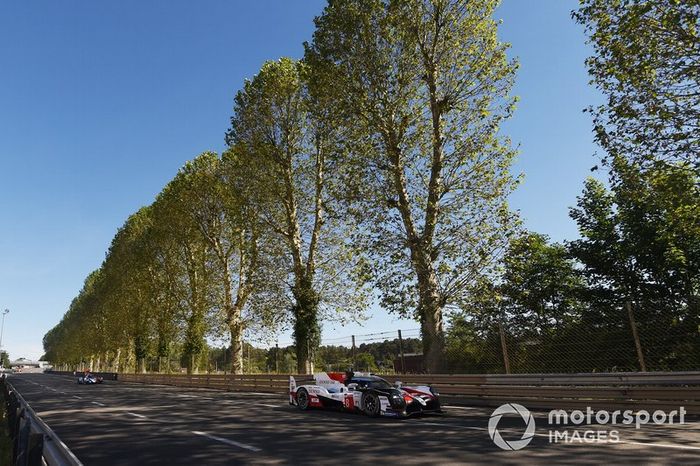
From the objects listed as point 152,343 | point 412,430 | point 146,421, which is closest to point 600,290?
point 412,430

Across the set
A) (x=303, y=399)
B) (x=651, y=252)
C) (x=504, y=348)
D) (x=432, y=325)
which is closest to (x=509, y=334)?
(x=504, y=348)

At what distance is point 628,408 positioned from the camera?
1027 centimetres

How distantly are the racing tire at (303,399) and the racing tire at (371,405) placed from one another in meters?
2.56

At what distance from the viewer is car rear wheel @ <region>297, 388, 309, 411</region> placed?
13.5m

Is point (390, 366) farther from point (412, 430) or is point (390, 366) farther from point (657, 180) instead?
point (657, 180)

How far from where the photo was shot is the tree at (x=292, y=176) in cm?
2481

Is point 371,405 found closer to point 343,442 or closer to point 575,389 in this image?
point 343,442

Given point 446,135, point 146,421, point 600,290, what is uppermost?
point 446,135

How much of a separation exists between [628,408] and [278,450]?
8.09 metres

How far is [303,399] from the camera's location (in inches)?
538

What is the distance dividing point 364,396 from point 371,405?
1.08 ft

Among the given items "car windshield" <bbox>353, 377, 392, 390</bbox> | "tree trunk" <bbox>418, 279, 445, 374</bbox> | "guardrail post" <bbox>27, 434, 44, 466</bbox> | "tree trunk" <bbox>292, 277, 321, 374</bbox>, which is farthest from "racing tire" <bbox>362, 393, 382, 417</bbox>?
"tree trunk" <bbox>292, 277, 321, 374</bbox>

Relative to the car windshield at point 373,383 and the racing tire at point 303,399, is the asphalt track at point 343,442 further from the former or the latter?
the racing tire at point 303,399

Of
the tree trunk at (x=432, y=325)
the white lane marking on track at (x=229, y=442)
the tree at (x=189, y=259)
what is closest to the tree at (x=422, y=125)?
the tree trunk at (x=432, y=325)
